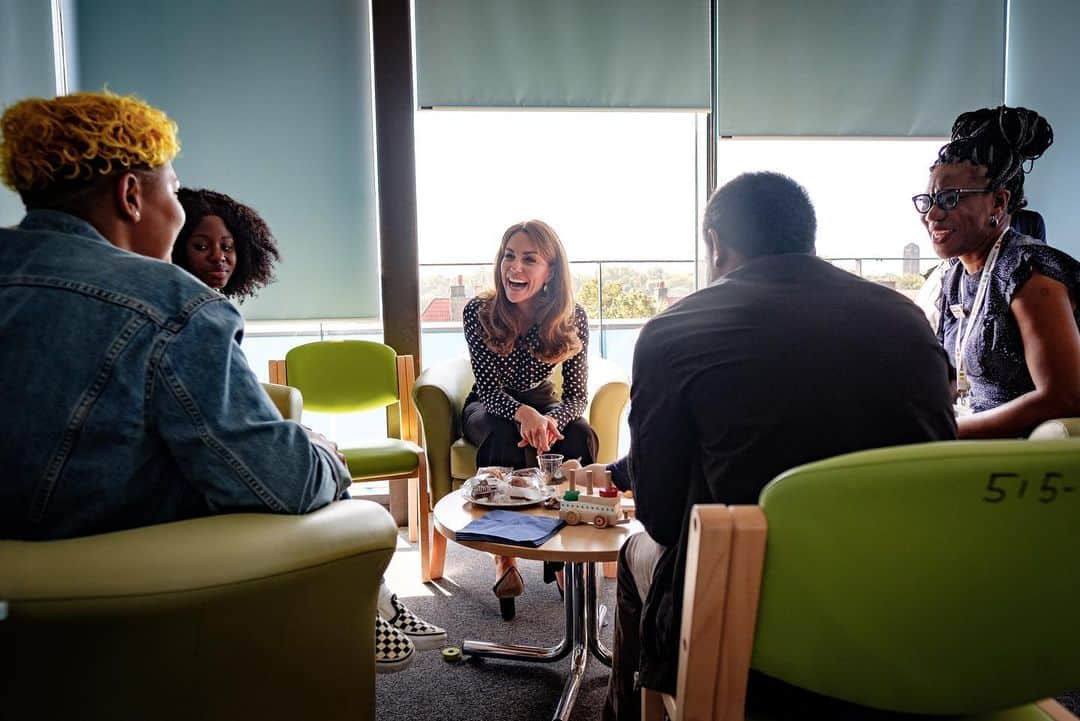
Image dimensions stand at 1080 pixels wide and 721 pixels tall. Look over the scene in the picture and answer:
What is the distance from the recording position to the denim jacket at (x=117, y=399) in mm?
971

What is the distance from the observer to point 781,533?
81cm

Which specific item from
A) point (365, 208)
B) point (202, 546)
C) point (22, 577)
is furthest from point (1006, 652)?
point (365, 208)

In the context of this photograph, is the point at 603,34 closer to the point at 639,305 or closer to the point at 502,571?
the point at 639,305

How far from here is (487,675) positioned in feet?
6.97

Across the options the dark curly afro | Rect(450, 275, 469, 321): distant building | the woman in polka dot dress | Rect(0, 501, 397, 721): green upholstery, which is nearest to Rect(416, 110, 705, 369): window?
Rect(450, 275, 469, 321): distant building

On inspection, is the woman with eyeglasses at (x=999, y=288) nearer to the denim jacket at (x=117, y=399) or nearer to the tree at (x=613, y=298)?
the denim jacket at (x=117, y=399)

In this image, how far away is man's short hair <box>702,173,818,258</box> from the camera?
4.33ft

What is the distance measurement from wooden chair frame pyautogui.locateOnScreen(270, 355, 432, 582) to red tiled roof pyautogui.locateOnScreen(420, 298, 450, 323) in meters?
0.29

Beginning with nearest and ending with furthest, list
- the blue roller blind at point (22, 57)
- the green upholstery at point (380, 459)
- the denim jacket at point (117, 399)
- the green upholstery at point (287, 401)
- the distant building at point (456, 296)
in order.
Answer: the denim jacket at point (117, 399) → the green upholstery at point (287, 401) → the blue roller blind at point (22, 57) → the green upholstery at point (380, 459) → the distant building at point (456, 296)

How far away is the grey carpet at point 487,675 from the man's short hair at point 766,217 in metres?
1.29

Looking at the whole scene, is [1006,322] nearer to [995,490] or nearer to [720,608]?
[995,490]

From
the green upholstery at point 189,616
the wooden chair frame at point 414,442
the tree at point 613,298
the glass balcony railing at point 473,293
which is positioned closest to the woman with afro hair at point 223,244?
the wooden chair frame at point 414,442

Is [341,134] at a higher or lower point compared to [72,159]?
higher

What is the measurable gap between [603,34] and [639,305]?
7.02 feet
